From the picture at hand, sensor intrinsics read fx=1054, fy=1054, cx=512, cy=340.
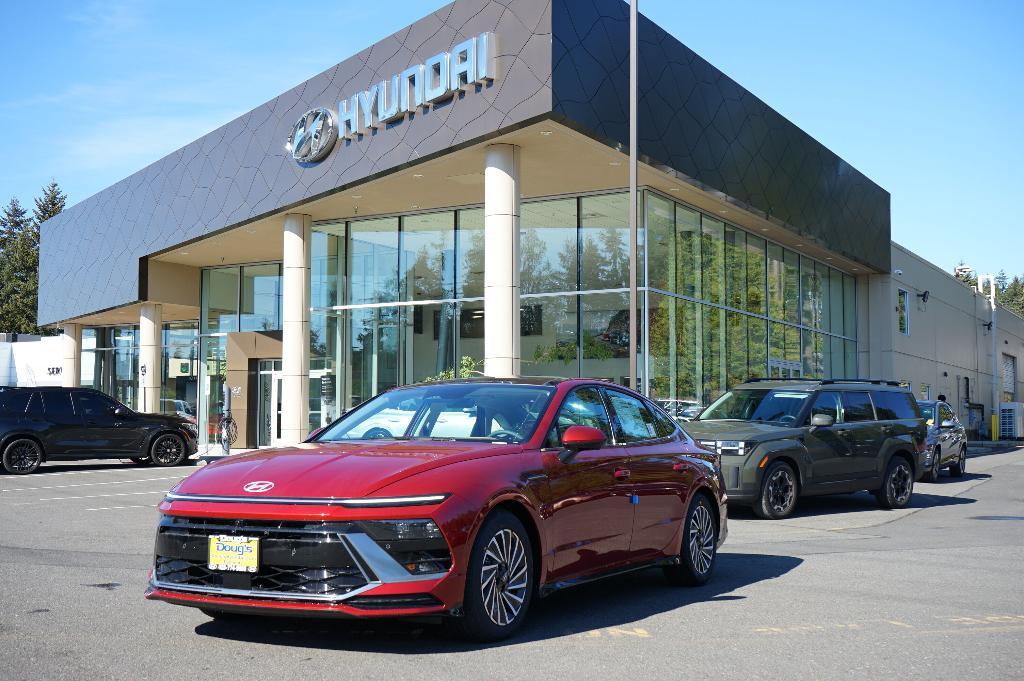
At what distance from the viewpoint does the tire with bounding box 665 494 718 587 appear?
8.28m

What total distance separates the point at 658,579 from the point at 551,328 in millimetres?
16277

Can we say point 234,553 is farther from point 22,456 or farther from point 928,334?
point 928,334

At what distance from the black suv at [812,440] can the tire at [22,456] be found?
14.7 metres

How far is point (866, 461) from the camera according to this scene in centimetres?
1553

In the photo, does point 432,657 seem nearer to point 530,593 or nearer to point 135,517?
point 530,593

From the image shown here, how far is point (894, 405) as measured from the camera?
16.5m

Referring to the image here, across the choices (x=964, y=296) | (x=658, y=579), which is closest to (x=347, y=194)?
(x=658, y=579)

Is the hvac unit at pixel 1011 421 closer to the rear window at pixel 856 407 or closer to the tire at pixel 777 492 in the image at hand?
the rear window at pixel 856 407

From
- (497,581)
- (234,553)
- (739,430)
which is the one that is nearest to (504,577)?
(497,581)

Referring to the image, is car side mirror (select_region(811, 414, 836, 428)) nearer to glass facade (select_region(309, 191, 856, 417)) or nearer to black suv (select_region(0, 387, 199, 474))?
glass facade (select_region(309, 191, 856, 417))

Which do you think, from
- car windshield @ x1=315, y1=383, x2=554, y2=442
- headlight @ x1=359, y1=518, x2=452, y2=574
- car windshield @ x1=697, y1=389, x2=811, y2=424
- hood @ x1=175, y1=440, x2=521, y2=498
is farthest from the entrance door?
headlight @ x1=359, y1=518, x2=452, y2=574

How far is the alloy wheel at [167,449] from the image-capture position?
81.1 feet

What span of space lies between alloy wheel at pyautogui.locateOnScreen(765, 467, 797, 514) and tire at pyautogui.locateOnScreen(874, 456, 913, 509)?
2.26 metres

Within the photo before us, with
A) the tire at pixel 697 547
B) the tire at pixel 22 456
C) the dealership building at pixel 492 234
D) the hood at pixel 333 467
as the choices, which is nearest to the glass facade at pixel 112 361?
the dealership building at pixel 492 234
